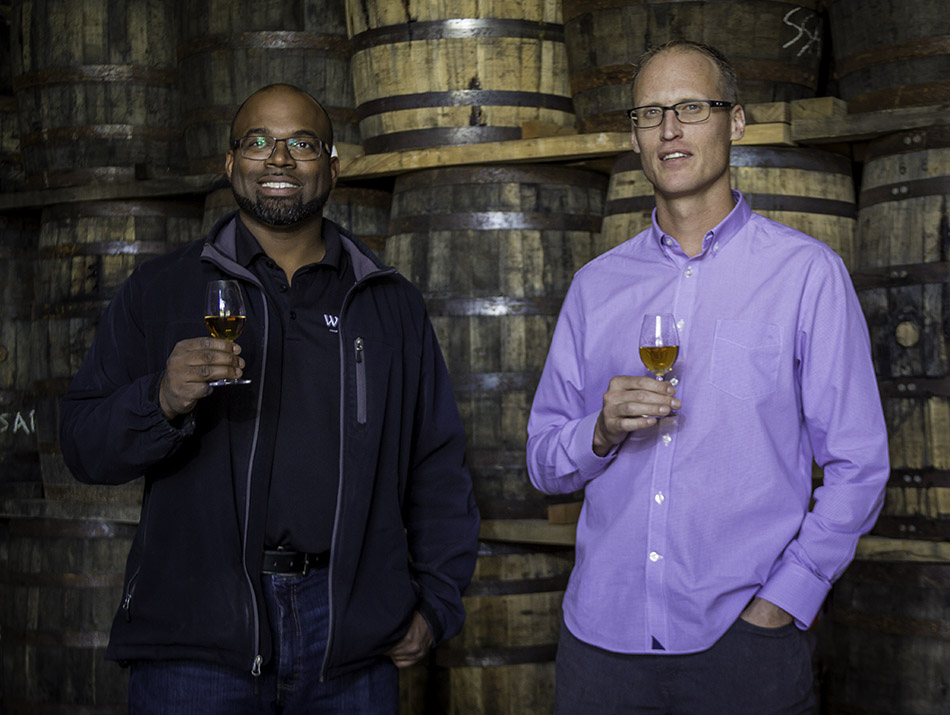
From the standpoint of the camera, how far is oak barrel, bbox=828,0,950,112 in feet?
11.8

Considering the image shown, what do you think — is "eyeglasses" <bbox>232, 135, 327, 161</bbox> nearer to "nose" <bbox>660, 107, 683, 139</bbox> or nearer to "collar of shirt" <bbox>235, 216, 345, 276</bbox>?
"collar of shirt" <bbox>235, 216, 345, 276</bbox>

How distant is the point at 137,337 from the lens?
2404mm

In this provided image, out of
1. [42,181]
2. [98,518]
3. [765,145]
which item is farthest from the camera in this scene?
[42,181]

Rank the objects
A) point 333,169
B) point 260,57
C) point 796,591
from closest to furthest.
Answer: point 796,591, point 333,169, point 260,57

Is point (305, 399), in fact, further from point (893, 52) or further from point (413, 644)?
point (893, 52)

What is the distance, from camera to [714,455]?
2.04m

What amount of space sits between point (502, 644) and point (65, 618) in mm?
1879

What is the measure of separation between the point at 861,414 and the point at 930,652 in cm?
178

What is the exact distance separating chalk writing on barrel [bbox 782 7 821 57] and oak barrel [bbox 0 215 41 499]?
3540 mm

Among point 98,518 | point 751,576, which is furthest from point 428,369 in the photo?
point 98,518

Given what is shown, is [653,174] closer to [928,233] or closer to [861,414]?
[861,414]

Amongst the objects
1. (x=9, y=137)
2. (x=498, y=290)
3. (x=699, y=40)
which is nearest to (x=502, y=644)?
(x=498, y=290)

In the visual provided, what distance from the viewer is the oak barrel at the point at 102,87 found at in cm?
499

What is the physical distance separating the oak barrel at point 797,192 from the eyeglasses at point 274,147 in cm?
156
